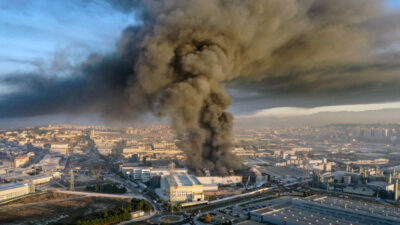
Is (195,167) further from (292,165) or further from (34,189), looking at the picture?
(292,165)

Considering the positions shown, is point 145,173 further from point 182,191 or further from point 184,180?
point 182,191

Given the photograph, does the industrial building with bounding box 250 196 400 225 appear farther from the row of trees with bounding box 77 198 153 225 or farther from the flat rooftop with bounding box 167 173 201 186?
the flat rooftop with bounding box 167 173 201 186

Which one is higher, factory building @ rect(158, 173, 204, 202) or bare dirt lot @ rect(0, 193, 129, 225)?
factory building @ rect(158, 173, 204, 202)

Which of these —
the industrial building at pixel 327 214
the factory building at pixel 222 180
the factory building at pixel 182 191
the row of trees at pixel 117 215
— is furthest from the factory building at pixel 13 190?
the industrial building at pixel 327 214

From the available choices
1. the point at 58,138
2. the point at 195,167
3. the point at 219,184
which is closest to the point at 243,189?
the point at 219,184

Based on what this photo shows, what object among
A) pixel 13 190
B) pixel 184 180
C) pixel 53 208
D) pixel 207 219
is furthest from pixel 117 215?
→ pixel 13 190

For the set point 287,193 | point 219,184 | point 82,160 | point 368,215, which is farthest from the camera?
point 82,160

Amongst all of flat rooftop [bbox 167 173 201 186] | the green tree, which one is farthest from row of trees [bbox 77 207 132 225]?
flat rooftop [bbox 167 173 201 186]
